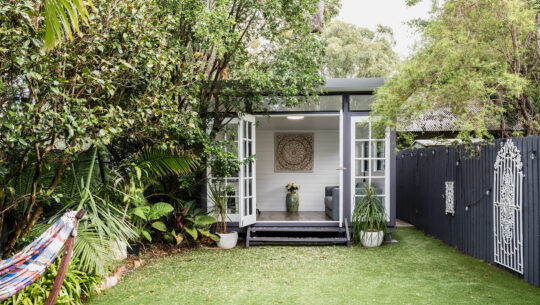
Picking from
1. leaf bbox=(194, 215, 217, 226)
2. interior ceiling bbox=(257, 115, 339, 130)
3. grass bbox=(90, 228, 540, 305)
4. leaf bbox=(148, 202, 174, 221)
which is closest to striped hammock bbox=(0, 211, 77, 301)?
grass bbox=(90, 228, 540, 305)

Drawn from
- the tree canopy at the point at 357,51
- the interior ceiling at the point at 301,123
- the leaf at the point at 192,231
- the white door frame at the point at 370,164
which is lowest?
the leaf at the point at 192,231

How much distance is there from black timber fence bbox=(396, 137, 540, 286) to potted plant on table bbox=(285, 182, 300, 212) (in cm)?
242

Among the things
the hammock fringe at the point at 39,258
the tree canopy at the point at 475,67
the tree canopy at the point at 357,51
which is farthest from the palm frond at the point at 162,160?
the tree canopy at the point at 357,51

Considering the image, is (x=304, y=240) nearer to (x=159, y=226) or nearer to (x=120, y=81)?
(x=159, y=226)

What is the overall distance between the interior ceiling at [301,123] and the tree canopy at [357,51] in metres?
7.68

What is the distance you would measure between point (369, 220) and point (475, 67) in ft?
9.15

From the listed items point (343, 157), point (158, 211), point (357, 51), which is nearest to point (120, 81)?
point (158, 211)

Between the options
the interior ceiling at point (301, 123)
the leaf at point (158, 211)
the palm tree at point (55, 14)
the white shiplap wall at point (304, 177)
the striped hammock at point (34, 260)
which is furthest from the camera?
the white shiplap wall at point (304, 177)

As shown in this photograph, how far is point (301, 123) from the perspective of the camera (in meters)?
8.34

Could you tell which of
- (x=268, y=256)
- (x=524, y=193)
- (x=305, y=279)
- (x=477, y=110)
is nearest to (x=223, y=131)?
(x=268, y=256)

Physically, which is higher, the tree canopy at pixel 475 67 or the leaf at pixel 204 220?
the tree canopy at pixel 475 67

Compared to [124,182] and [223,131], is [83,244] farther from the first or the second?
[223,131]

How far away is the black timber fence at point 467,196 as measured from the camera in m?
4.10

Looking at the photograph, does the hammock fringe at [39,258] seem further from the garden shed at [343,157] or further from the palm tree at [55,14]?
the garden shed at [343,157]
